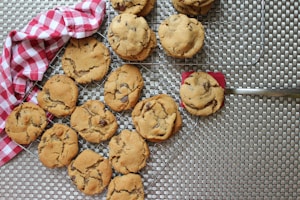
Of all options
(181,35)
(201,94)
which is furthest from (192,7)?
(201,94)

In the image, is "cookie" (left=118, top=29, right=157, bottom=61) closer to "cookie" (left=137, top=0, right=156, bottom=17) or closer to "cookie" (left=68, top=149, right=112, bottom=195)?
"cookie" (left=137, top=0, right=156, bottom=17)

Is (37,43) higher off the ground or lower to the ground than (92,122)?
higher

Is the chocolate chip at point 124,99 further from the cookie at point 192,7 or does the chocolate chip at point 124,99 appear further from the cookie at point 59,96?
the cookie at point 192,7

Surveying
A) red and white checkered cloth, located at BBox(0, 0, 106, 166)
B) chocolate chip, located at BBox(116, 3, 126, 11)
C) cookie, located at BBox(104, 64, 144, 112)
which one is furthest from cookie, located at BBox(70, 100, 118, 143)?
chocolate chip, located at BBox(116, 3, 126, 11)

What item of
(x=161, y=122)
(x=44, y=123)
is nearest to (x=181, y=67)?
(x=161, y=122)

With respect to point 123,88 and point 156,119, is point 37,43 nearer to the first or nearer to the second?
point 123,88

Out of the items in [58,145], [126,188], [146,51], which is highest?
[146,51]

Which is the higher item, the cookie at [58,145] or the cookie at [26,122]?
the cookie at [26,122]

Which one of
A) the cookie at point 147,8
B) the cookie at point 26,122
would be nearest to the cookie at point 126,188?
the cookie at point 26,122
